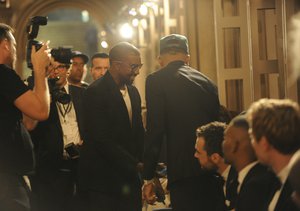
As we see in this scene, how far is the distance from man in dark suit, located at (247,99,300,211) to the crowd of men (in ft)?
0.85

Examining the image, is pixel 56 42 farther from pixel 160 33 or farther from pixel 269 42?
pixel 269 42

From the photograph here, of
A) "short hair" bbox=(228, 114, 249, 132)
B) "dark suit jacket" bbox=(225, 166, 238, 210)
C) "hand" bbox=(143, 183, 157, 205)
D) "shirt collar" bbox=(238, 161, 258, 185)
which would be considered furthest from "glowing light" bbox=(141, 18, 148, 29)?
"shirt collar" bbox=(238, 161, 258, 185)

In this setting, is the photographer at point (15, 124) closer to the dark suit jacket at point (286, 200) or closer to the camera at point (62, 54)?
the camera at point (62, 54)

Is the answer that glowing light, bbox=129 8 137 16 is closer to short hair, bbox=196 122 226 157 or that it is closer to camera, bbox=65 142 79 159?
camera, bbox=65 142 79 159

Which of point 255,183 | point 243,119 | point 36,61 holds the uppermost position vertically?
point 36,61

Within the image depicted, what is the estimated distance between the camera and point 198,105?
5754 millimetres

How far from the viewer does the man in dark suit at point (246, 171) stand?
4020 mm

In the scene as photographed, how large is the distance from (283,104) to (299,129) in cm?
14

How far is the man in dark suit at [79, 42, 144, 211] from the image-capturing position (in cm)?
613

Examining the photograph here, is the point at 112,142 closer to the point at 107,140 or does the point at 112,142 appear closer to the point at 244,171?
the point at 107,140

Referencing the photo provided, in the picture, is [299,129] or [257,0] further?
[257,0]

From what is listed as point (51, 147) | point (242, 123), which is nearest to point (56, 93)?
point (51, 147)

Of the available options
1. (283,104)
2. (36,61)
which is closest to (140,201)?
(36,61)

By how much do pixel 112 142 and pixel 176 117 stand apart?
24.4 inches
